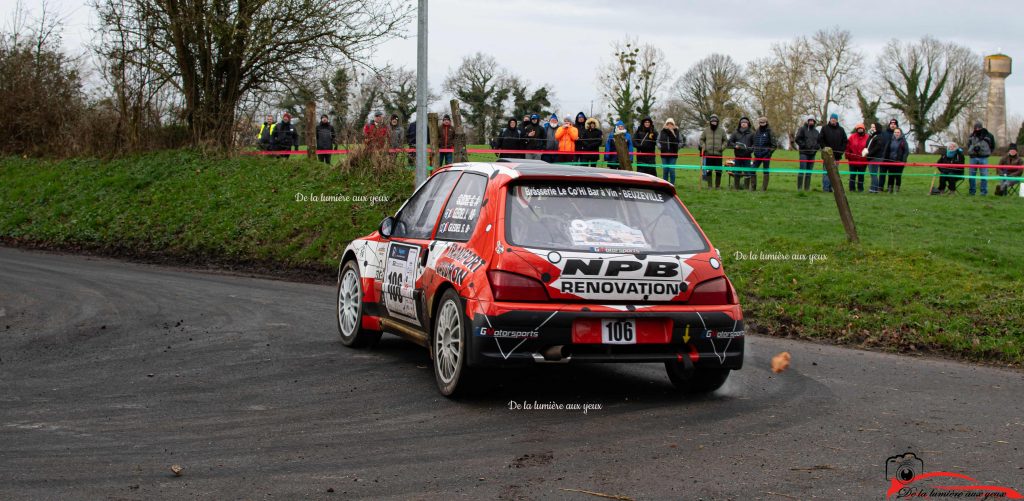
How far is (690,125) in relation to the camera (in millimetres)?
85875

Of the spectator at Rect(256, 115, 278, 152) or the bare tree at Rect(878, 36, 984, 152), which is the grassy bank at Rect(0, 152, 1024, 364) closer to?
the spectator at Rect(256, 115, 278, 152)

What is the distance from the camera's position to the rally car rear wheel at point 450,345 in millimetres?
6910

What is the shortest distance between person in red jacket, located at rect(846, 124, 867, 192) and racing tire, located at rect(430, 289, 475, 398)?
59.4 ft

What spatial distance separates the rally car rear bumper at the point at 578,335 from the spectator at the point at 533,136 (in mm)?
16741

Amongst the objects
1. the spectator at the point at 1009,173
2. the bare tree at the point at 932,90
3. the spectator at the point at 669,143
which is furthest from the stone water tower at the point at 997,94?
the spectator at the point at 669,143

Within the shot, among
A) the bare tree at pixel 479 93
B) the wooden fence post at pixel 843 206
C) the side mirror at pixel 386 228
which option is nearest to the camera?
the side mirror at pixel 386 228

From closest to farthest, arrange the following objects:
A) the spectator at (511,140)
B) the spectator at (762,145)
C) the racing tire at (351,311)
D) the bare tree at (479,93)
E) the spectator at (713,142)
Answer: the racing tire at (351,311) → the spectator at (511,140) → the spectator at (713,142) → the spectator at (762,145) → the bare tree at (479,93)

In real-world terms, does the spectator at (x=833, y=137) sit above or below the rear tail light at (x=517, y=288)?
above

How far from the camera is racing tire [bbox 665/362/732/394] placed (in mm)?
7426

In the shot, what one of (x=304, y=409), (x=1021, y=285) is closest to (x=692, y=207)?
(x=1021, y=285)

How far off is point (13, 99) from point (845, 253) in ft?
86.1

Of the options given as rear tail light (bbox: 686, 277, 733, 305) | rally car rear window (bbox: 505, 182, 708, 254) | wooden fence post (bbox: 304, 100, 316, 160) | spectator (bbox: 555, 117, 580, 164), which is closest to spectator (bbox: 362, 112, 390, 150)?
wooden fence post (bbox: 304, 100, 316, 160)

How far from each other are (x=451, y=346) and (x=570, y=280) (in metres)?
1.00

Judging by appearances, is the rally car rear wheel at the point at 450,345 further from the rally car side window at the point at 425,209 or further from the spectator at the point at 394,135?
the spectator at the point at 394,135
